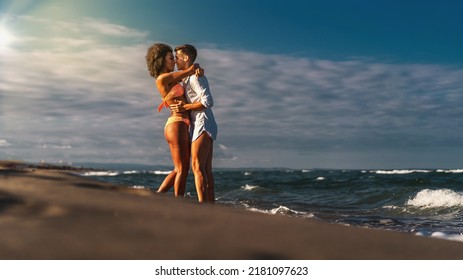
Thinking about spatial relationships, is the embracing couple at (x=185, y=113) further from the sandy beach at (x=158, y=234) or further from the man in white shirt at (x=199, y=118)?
the sandy beach at (x=158, y=234)

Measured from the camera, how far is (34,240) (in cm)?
163

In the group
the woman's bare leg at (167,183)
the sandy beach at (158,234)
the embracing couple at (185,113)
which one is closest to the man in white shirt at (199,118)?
the embracing couple at (185,113)

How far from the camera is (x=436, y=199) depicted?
1159 centimetres

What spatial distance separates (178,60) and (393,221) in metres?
4.32

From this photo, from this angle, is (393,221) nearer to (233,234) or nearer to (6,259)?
(233,234)

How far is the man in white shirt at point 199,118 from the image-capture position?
5.74 metres

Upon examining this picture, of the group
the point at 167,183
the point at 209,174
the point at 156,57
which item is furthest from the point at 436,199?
the point at 156,57

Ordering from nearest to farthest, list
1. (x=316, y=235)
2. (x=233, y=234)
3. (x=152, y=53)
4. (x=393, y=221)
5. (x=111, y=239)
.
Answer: (x=111, y=239), (x=233, y=234), (x=316, y=235), (x=152, y=53), (x=393, y=221)

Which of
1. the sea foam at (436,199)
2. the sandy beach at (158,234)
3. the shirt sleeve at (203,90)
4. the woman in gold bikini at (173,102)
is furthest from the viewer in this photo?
the sea foam at (436,199)

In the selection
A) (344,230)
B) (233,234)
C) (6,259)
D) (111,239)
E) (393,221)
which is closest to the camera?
(6,259)

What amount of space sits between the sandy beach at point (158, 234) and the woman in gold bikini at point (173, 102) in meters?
3.42

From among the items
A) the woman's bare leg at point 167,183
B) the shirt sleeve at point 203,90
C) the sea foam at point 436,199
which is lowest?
the sea foam at point 436,199

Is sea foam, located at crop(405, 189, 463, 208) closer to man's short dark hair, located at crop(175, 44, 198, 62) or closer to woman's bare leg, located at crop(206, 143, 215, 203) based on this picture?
woman's bare leg, located at crop(206, 143, 215, 203)
